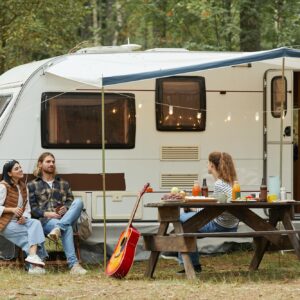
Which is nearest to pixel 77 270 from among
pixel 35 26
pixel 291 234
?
pixel 291 234

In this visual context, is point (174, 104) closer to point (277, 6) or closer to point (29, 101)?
point (29, 101)

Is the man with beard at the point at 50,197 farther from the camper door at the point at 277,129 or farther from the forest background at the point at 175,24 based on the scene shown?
the forest background at the point at 175,24

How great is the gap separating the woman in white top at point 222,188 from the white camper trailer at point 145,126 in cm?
127

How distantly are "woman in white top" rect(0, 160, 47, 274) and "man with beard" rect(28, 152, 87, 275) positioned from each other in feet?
0.65

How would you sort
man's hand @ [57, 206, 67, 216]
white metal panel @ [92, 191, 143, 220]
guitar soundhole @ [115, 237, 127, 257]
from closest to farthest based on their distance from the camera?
guitar soundhole @ [115, 237, 127, 257]
man's hand @ [57, 206, 67, 216]
white metal panel @ [92, 191, 143, 220]

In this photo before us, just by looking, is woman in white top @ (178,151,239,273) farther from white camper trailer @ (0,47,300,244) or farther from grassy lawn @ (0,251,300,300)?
white camper trailer @ (0,47,300,244)

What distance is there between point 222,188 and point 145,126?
5.81 ft

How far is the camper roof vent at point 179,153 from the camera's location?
483 inches

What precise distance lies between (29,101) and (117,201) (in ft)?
4.97

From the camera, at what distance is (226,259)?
486 inches

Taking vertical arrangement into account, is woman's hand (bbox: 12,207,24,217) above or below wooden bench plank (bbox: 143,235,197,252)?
above

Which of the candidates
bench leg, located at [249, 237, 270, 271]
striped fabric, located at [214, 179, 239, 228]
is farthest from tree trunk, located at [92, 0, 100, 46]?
striped fabric, located at [214, 179, 239, 228]

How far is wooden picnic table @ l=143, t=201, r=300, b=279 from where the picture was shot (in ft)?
34.0

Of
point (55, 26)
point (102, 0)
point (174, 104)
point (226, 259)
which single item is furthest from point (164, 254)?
point (102, 0)
